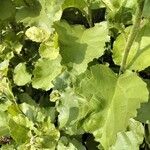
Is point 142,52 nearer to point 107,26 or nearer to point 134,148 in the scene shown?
point 107,26

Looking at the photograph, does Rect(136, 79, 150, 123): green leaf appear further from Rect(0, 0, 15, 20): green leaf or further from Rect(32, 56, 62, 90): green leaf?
Rect(0, 0, 15, 20): green leaf

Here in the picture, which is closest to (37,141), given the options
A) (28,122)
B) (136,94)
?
(28,122)

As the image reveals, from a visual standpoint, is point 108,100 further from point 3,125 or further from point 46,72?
point 3,125

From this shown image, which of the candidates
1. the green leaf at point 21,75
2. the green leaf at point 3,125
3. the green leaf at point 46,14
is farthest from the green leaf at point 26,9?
the green leaf at point 3,125

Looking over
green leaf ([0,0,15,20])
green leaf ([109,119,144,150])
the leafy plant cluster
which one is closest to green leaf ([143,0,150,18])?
the leafy plant cluster

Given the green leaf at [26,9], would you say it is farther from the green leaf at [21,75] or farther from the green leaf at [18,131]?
the green leaf at [18,131]
